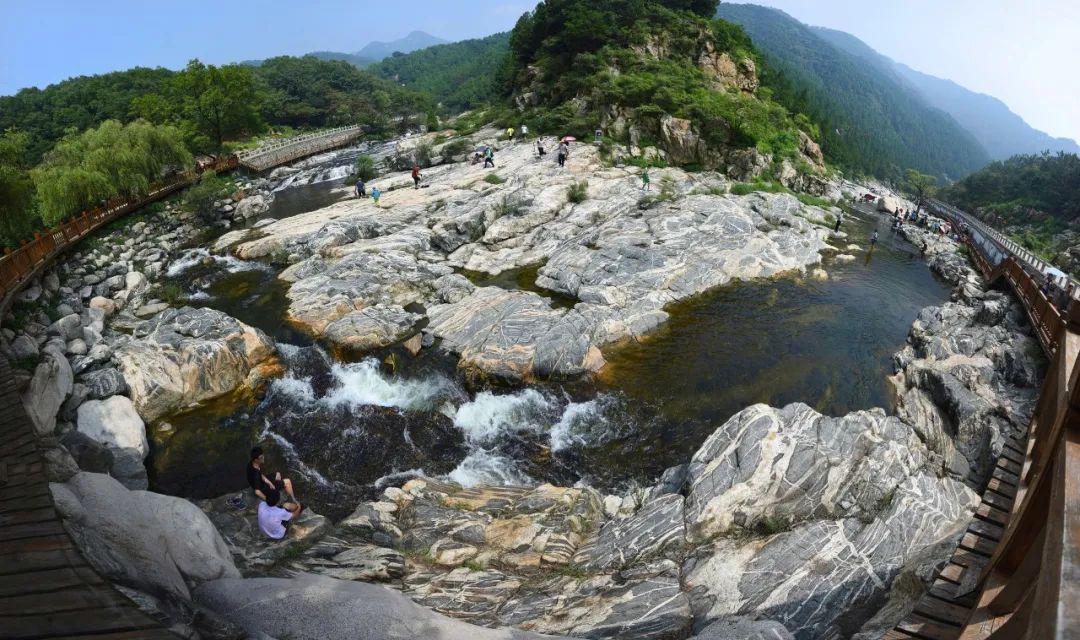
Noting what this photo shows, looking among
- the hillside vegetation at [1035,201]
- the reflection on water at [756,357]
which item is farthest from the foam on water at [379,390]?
the hillside vegetation at [1035,201]

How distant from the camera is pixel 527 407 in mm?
17047

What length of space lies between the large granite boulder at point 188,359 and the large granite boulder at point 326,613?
37.8ft

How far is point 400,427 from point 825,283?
82.2 feet

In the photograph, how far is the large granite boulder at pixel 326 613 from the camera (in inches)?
267

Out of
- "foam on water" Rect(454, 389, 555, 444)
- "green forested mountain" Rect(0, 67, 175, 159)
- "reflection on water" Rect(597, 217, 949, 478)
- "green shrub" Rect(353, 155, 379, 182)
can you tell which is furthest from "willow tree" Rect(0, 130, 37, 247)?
"green forested mountain" Rect(0, 67, 175, 159)

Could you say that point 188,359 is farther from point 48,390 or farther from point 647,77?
point 647,77

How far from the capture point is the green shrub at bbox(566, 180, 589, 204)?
34531 mm

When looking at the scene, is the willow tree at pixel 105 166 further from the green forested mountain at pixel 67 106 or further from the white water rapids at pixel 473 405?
the green forested mountain at pixel 67 106

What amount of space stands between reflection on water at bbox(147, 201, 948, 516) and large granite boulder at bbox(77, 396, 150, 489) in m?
0.53

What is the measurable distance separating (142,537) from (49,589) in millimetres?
4575

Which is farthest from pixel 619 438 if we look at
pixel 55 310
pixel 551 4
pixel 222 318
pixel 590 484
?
pixel 551 4

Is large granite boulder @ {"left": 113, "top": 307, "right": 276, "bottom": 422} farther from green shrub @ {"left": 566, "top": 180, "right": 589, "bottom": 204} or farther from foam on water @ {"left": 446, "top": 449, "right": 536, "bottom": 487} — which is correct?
green shrub @ {"left": 566, "top": 180, "right": 589, "bottom": 204}

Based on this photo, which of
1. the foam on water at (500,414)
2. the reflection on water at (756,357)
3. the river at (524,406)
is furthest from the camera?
the reflection on water at (756,357)

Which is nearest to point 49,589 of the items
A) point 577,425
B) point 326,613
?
point 326,613
